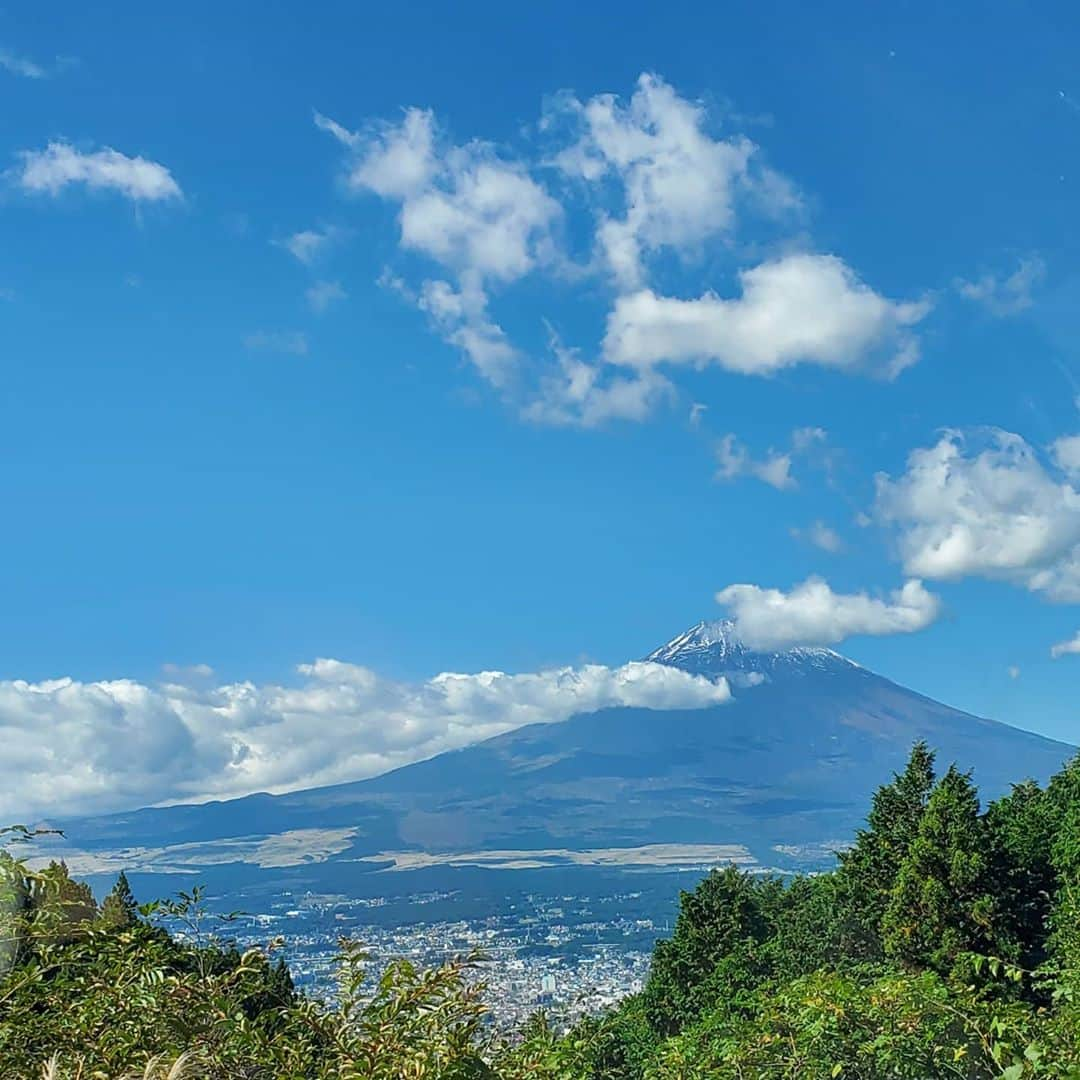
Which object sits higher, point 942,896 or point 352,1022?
point 352,1022

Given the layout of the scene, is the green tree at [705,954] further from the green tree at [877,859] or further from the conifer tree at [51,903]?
the conifer tree at [51,903]

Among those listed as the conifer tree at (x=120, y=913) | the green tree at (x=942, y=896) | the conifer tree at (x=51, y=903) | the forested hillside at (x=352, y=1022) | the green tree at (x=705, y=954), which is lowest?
the green tree at (x=705, y=954)

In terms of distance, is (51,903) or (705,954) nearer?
(51,903)

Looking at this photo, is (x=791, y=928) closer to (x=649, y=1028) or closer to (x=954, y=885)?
(x=649, y=1028)

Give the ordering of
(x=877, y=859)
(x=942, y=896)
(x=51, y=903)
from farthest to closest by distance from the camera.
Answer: (x=877, y=859), (x=942, y=896), (x=51, y=903)

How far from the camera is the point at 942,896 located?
20141mm

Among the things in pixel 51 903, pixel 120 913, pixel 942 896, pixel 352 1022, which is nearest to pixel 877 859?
pixel 942 896

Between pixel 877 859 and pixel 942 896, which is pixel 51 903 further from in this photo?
pixel 877 859

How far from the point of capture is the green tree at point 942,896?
65.1 ft

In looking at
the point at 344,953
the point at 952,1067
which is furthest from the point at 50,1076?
the point at 952,1067

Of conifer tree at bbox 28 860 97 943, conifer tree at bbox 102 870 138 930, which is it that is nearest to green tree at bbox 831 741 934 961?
conifer tree at bbox 102 870 138 930

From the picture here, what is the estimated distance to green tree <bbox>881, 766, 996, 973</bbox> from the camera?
19.8 meters

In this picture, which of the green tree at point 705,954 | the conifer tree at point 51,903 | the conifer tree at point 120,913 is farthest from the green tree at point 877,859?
the conifer tree at point 51,903

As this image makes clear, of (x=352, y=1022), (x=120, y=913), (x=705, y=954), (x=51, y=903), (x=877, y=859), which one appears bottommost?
(x=705, y=954)
